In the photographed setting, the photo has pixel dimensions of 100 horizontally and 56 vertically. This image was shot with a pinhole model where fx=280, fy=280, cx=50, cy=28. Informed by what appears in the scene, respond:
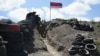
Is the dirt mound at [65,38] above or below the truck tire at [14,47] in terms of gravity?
below

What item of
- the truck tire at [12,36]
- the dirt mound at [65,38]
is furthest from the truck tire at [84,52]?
the truck tire at [12,36]

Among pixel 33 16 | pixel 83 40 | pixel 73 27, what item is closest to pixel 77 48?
pixel 83 40

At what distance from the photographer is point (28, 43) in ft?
65.1

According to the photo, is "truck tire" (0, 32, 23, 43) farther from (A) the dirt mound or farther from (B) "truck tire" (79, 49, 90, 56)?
(A) the dirt mound

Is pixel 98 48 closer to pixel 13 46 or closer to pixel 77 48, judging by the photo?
pixel 77 48

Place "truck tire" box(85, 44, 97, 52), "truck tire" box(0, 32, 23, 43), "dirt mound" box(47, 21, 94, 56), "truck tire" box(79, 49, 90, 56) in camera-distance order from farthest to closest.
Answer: "dirt mound" box(47, 21, 94, 56) → "truck tire" box(85, 44, 97, 52) → "truck tire" box(79, 49, 90, 56) → "truck tire" box(0, 32, 23, 43)

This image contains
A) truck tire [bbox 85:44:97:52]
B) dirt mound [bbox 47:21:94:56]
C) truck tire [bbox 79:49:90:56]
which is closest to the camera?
truck tire [bbox 79:49:90:56]

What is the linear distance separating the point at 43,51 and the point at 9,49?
14293 mm

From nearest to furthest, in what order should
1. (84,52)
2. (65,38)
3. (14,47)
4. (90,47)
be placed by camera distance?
(14,47) → (84,52) → (90,47) → (65,38)

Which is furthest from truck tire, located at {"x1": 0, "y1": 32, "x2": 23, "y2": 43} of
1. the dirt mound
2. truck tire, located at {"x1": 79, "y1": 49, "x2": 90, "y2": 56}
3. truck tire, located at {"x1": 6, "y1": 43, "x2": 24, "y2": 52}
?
the dirt mound

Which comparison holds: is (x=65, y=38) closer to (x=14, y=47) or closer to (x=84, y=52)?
(x=84, y=52)

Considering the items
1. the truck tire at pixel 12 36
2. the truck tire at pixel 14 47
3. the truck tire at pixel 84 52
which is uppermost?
the truck tire at pixel 12 36

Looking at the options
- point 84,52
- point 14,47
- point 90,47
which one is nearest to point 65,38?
point 90,47

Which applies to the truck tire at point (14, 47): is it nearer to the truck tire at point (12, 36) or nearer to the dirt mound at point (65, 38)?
the truck tire at point (12, 36)
